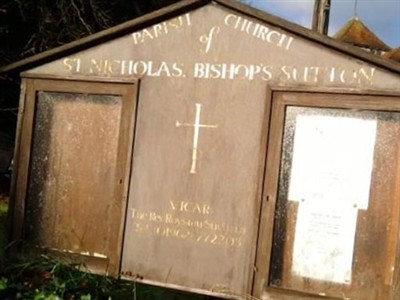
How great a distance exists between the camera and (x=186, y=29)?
5.77 meters

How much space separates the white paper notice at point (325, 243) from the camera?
515 centimetres

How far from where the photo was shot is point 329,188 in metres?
5.21

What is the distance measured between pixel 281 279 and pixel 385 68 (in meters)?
1.88

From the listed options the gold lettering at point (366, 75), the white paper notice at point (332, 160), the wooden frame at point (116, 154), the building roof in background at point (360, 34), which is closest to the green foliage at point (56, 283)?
the wooden frame at point (116, 154)

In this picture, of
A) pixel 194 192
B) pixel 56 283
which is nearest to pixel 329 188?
pixel 194 192

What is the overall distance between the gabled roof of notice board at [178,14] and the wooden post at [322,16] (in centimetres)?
387

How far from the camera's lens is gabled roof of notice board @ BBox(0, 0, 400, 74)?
202 inches

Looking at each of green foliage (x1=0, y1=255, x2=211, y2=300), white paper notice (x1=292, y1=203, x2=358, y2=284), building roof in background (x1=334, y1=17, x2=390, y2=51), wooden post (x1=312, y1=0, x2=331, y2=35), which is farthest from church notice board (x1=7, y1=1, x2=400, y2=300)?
building roof in background (x1=334, y1=17, x2=390, y2=51)

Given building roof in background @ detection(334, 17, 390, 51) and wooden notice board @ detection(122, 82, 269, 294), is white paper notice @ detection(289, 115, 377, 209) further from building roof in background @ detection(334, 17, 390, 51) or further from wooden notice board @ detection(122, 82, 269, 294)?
building roof in background @ detection(334, 17, 390, 51)

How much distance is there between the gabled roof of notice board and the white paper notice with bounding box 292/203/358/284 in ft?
4.03

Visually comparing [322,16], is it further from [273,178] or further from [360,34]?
[360,34]

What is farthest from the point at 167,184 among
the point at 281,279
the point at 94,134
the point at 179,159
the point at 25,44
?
the point at 25,44

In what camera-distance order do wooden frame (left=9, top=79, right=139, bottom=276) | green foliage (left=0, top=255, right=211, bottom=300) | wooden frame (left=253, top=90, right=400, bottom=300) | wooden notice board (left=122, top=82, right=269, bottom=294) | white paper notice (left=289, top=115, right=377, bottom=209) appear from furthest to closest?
wooden frame (left=9, top=79, right=139, bottom=276)
green foliage (left=0, top=255, right=211, bottom=300)
wooden notice board (left=122, top=82, right=269, bottom=294)
wooden frame (left=253, top=90, right=400, bottom=300)
white paper notice (left=289, top=115, right=377, bottom=209)

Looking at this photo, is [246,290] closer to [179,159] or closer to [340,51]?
[179,159]
